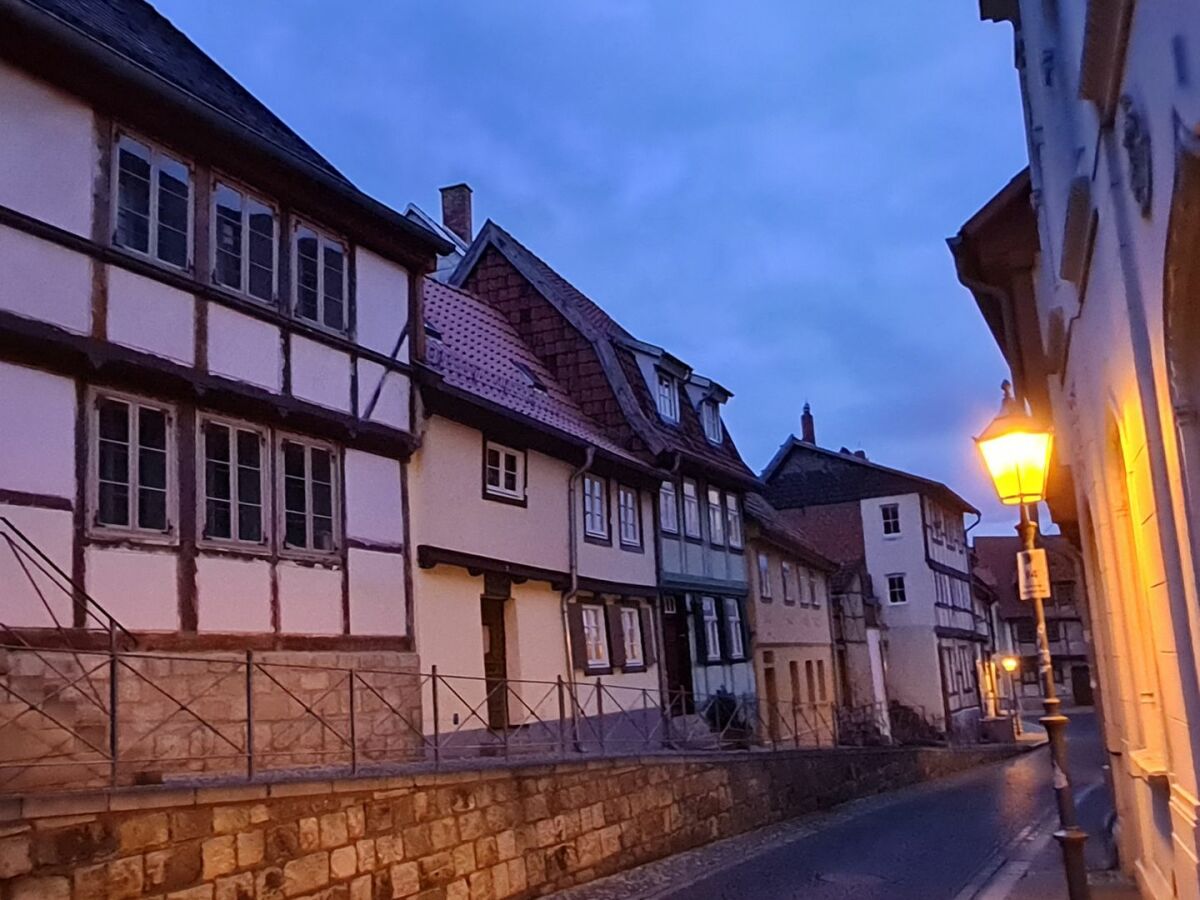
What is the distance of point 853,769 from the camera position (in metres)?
26.0

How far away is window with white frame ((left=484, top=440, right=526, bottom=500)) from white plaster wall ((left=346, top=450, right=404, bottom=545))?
7.62 ft

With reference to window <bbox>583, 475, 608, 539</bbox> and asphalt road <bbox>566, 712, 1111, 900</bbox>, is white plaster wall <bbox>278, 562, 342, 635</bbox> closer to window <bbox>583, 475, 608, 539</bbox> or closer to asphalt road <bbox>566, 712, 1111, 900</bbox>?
asphalt road <bbox>566, 712, 1111, 900</bbox>

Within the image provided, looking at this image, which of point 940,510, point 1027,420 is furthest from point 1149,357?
point 940,510

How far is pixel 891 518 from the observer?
4519 cm

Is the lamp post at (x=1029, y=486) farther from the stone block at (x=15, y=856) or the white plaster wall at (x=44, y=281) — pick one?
the white plaster wall at (x=44, y=281)

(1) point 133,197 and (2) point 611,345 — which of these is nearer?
(1) point 133,197

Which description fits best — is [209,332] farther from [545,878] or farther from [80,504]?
[545,878]

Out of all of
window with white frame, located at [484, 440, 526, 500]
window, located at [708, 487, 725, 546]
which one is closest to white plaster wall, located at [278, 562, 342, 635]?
window with white frame, located at [484, 440, 526, 500]

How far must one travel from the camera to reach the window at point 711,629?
2536 centimetres

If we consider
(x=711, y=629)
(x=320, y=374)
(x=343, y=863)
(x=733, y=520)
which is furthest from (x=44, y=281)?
(x=733, y=520)

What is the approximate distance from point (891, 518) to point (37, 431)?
38328 mm

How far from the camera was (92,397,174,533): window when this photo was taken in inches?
431

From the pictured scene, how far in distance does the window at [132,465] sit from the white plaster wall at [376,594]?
2964 millimetres

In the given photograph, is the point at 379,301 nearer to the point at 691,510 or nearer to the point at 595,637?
the point at 595,637
